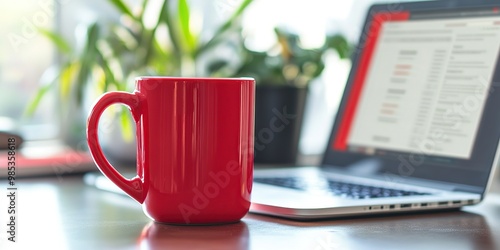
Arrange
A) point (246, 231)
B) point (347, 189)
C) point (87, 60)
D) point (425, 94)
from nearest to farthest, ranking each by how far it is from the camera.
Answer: point (246, 231)
point (347, 189)
point (425, 94)
point (87, 60)

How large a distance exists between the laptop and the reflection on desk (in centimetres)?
3

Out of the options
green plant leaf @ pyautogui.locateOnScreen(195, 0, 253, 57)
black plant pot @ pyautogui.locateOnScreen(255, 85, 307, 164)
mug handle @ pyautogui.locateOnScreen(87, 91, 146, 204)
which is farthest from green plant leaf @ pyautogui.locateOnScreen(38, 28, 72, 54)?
mug handle @ pyautogui.locateOnScreen(87, 91, 146, 204)

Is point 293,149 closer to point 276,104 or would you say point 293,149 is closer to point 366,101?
point 276,104

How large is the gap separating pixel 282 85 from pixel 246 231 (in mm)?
690

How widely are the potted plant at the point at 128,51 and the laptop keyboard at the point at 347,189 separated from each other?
0.38 metres

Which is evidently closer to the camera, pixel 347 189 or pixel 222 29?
pixel 347 189

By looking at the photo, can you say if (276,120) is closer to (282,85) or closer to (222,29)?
(282,85)

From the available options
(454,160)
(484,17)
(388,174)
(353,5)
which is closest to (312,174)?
(388,174)

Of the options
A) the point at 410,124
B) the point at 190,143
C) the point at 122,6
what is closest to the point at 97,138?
the point at 190,143

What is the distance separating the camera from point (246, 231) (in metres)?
0.75

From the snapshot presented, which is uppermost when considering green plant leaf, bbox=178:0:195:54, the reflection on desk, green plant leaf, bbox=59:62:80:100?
green plant leaf, bbox=178:0:195:54

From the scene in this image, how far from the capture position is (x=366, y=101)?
1.16 metres

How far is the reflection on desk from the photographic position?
689mm

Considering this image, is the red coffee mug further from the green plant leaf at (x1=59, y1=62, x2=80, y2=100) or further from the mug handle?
the green plant leaf at (x1=59, y1=62, x2=80, y2=100)
